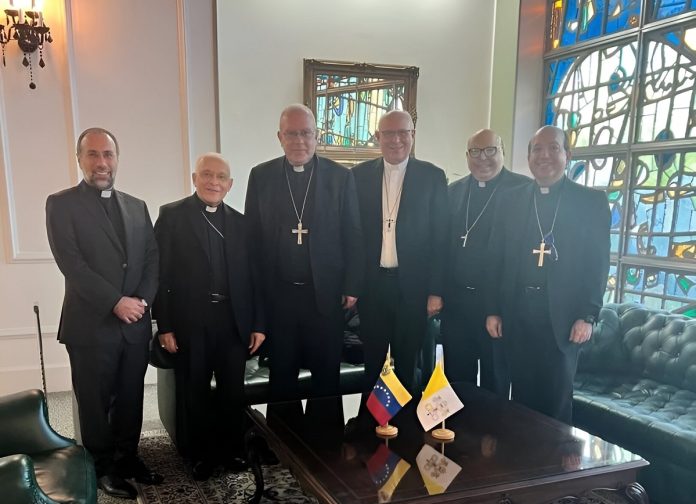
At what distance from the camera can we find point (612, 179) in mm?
4398

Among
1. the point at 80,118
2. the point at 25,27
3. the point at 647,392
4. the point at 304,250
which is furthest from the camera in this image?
the point at 80,118

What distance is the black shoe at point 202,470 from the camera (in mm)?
2688

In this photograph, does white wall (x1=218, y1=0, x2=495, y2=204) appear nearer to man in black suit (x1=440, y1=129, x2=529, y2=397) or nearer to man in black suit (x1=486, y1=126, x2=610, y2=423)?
man in black suit (x1=440, y1=129, x2=529, y2=397)

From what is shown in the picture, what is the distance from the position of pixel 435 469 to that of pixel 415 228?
1.27 meters

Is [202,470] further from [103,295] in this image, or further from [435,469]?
[435,469]

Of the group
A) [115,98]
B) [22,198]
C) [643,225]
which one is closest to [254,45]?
[115,98]

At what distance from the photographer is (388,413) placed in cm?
201

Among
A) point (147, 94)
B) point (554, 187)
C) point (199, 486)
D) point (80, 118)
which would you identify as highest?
point (147, 94)

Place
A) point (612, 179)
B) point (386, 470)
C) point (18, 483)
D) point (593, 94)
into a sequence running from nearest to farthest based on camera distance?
point (18, 483) < point (386, 470) < point (612, 179) < point (593, 94)

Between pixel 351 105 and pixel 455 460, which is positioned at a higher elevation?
pixel 351 105

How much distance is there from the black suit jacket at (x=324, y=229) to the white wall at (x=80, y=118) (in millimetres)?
1669

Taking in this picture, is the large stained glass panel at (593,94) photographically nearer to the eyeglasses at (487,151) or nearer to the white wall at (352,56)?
the white wall at (352,56)

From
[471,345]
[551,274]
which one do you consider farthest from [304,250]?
[551,274]

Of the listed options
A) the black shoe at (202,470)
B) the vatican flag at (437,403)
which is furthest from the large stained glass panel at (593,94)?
the black shoe at (202,470)
